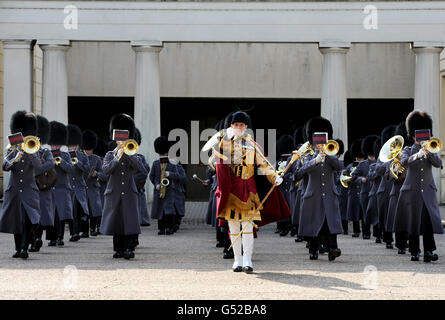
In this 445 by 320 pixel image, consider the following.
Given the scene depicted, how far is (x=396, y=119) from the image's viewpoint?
28531 millimetres

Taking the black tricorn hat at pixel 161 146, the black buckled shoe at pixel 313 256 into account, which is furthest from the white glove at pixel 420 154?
the black tricorn hat at pixel 161 146

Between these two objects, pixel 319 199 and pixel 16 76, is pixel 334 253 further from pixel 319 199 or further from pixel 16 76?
pixel 16 76

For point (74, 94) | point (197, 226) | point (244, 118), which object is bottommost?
point (197, 226)

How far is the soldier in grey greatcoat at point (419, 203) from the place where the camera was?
37.2ft

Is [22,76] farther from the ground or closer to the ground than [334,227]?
farther from the ground

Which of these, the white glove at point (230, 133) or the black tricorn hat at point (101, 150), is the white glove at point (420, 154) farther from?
the black tricorn hat at point (101, 150)

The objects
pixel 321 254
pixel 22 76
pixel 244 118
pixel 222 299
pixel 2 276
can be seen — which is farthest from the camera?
pixel 22 76

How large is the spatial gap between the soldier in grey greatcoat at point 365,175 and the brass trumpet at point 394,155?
2856mm

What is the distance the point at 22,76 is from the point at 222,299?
15.9m

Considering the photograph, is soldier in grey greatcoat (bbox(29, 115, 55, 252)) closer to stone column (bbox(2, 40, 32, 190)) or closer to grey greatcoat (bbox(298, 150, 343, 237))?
grey greatcoat (bbox(298, 150, 343, 237))

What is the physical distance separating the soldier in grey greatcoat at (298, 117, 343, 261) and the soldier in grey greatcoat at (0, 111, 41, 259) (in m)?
3.46

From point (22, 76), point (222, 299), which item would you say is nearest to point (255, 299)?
point (222, 299)

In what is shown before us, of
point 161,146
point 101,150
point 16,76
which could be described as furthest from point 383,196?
point 16,76

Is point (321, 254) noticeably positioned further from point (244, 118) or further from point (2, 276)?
point (2, 276)
